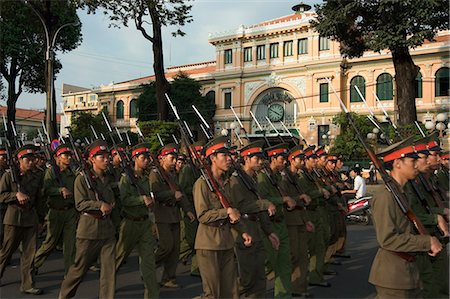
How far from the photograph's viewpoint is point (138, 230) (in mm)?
5879

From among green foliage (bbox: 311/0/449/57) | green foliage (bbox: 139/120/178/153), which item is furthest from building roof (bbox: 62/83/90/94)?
green foliage (bbox: 311/0/449/57)

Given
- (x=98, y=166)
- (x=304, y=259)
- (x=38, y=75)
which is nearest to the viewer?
(x=98, y=166)

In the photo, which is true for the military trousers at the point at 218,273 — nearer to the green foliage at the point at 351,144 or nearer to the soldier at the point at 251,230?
the soldier at the point at 251,230

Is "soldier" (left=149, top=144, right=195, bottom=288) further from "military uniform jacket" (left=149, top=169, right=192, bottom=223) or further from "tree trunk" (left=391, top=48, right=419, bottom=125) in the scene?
"tree trunk" (left=391, top=48, right=419, bottom=125)

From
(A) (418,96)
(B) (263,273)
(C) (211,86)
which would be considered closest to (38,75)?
(C) (211,86)

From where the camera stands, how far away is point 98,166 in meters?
5.72

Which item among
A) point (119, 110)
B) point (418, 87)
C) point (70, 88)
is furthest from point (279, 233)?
point (70, 88)

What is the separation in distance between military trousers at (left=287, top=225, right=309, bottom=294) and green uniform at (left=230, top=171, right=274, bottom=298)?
1.01 metres

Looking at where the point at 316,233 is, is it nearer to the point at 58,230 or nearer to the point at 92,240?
the point at 92,240

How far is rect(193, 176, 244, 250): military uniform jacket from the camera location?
4672 millimetres

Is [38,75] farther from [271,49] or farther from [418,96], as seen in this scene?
[418,96]

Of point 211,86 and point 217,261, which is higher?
point 211,86

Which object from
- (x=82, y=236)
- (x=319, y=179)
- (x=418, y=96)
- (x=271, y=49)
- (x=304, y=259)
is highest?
(x=271, y=49)

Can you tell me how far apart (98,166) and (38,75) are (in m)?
31.5
